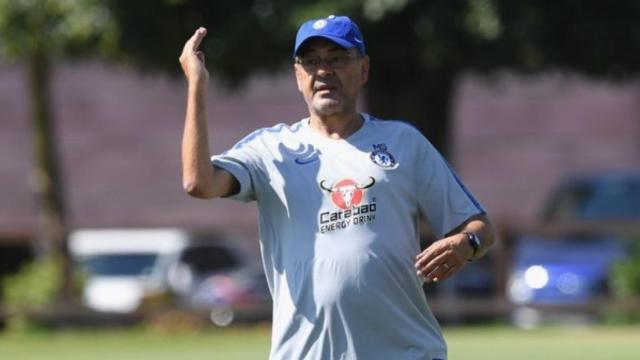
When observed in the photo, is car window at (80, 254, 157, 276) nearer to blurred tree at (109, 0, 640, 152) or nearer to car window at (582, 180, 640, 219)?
blurred tree at (109, 0, 640, 152)

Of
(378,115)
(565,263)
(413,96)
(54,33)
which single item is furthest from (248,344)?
(413,96)

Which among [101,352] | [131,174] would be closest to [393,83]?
[101,352]

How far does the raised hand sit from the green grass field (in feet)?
26.2

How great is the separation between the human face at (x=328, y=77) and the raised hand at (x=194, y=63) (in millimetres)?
358

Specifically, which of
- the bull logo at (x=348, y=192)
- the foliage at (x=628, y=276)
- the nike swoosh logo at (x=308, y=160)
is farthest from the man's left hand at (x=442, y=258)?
the foliage at (x=628, y=276)

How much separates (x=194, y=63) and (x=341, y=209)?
0.69 m

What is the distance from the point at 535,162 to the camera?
38812 mm

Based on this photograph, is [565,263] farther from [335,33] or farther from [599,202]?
[335,33]

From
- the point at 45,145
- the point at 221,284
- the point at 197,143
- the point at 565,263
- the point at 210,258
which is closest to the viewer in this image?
the point at 197,143

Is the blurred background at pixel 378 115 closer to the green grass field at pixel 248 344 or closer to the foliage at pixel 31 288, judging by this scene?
the foliage at pixel 31 288

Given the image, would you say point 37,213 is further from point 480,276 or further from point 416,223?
point 416,223

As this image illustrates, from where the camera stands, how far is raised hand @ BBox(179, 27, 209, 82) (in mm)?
6070

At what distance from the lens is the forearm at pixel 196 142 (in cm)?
602

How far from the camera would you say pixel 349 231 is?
20.3 ft
